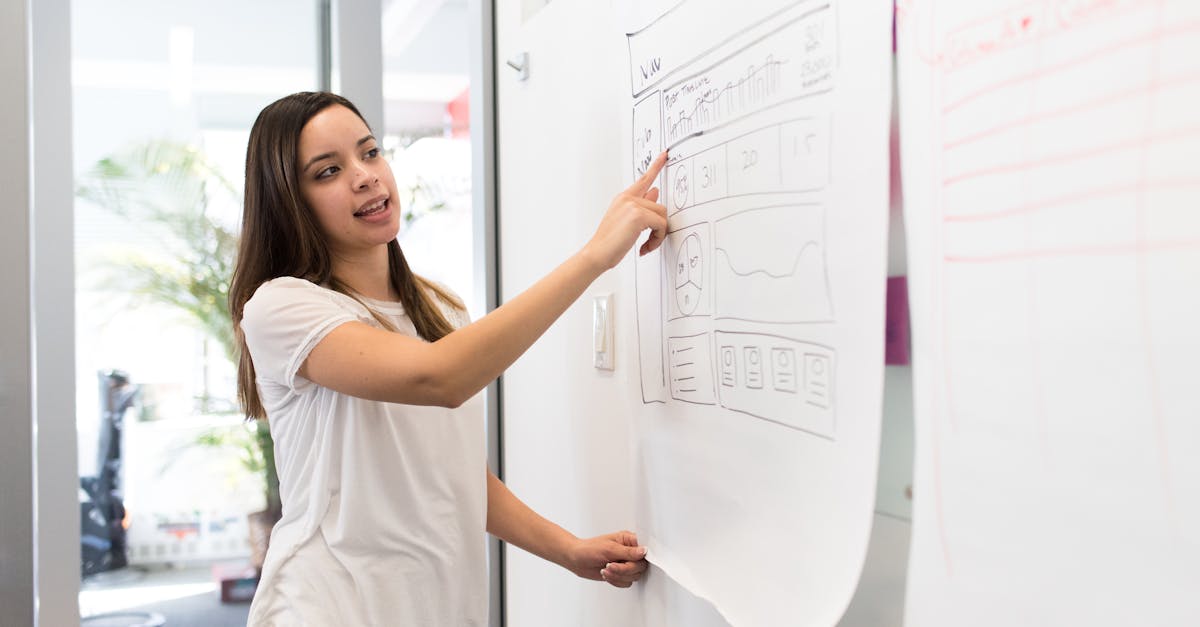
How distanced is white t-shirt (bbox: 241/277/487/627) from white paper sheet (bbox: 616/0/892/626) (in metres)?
0.28

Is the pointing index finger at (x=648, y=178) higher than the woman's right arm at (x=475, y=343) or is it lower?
higher

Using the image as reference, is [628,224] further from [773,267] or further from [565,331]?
[565,331]

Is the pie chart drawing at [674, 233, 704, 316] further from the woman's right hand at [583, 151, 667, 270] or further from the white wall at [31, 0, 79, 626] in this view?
the white wall at [31, 0, 79, 626]

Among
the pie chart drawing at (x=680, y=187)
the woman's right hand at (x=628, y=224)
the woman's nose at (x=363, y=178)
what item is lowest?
the woman's right hand at (x=628, y=224)

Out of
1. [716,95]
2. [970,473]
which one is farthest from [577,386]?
[970,473]

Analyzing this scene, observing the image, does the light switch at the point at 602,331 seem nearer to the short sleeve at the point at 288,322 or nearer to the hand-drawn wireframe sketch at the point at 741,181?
the hand-drawn wireframe sketch at the point at 741,181

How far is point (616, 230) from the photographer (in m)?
1.06

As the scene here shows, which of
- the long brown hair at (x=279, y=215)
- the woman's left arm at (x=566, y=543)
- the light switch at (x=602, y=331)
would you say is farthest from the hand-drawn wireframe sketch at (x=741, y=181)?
the long brown hair at (x=279, y=215)

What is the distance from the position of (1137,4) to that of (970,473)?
30 centimetres

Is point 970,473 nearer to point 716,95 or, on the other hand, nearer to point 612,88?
point 716,95

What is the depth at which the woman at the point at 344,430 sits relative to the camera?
1.17 metres

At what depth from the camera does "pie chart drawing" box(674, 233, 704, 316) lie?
1.01 meters

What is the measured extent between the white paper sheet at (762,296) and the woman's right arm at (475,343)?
0.06 metres

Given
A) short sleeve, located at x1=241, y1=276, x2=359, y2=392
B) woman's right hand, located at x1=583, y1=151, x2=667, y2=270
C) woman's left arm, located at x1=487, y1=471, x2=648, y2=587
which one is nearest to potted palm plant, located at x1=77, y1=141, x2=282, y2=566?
woman's left arm, located at x1=487, y1=471, x2=648, y2=587
